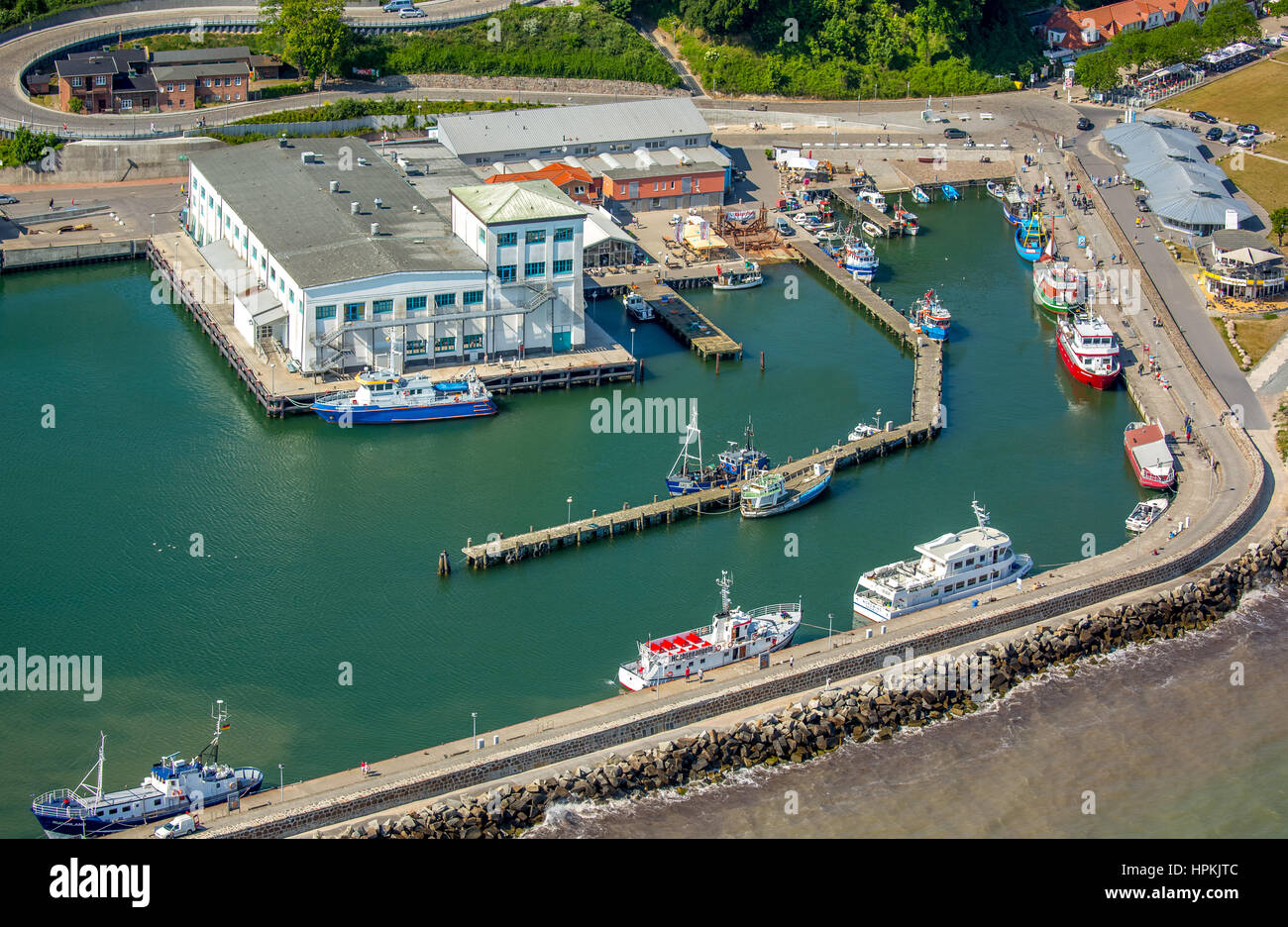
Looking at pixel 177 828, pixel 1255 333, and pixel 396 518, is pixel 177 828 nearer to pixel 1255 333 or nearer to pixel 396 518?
pixel 396 518

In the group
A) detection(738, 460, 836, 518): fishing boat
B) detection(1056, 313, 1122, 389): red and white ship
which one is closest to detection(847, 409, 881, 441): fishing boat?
detection(738, 460, 836, 518): fishing boat

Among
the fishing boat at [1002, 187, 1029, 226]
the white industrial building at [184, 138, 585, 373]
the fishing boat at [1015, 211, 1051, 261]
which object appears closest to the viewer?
the white industrial building at [184, 138, 585, 373]

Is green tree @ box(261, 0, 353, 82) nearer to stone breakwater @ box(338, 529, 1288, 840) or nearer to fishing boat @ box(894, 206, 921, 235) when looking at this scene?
fishing boat @ box(894, 206, 921, 235)

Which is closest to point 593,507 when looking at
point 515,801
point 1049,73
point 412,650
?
point 412,650

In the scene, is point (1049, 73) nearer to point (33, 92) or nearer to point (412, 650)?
point (33, 92)

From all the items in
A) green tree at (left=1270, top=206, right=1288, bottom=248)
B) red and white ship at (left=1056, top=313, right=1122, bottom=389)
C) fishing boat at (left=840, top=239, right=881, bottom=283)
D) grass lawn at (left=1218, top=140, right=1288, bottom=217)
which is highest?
grass lawn at (left=1218, top=140, right=1288, bottom=217)

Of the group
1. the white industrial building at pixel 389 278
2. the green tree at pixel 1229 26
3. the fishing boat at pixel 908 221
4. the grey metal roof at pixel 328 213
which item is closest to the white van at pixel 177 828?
the white industrial building at pixel 389 278

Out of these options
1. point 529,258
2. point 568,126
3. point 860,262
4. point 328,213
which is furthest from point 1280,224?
point 328,213
